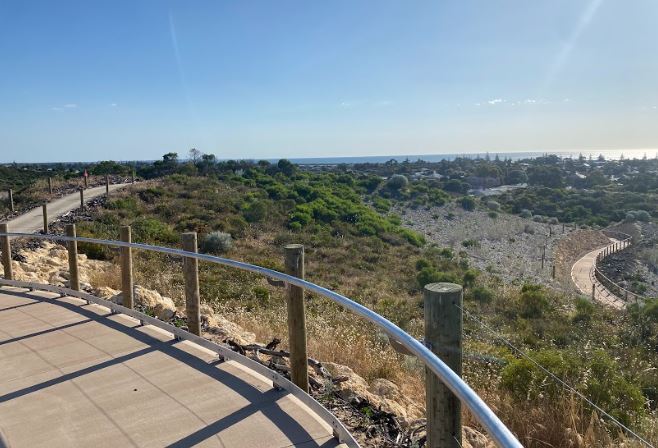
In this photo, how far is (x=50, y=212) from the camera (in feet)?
73.3

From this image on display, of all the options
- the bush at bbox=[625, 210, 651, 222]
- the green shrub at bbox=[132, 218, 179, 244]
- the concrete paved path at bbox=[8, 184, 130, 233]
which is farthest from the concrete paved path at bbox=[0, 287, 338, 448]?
the bush at bbox=[625, 210, 651, 222]

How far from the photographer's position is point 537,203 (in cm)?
6725

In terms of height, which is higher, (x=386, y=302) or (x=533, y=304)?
(x=386, y=302)

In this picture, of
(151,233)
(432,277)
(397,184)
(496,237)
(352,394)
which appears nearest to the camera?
(352,394)

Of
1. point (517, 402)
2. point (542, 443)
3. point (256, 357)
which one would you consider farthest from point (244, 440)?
point (517, 402)

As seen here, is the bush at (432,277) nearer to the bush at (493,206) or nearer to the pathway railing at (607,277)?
the pathway railing at (607,277)

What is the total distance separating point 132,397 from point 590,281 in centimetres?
3727

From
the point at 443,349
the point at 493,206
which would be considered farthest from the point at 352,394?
the point at 493,206

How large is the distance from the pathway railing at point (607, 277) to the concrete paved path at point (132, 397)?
26125mm

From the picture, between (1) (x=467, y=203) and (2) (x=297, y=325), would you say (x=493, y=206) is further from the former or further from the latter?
(2) (x=297, y=325)

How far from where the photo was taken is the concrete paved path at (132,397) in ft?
10.5

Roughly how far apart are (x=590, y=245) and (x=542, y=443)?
50.3 meters

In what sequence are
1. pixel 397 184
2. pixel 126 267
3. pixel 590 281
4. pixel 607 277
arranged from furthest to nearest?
pixel 397 184, pixel 607 277, pixel 590 281, pixel 126 267

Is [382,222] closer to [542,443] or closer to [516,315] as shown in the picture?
[516,315]
